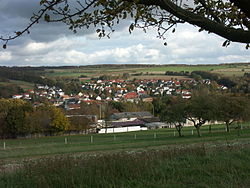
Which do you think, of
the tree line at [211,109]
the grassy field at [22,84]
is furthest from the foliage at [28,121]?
the grassy field at [22,84]

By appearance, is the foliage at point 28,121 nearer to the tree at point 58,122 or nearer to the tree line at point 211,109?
the tree at point 58,122

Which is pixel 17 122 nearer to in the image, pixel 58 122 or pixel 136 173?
pixel 58 122

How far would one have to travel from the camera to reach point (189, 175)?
636cm

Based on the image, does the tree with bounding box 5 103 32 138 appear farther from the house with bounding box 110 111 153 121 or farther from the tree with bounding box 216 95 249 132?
the tree with bounding box 216 95 249 132

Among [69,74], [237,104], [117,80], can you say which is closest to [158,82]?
[117,80]

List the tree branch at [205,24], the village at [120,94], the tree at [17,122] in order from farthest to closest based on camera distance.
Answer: the village at [120,94] < the tree at [17,122] < the tree branch at [205,24]

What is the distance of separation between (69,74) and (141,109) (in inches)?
3112

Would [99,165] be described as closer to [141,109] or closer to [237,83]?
[141,109]

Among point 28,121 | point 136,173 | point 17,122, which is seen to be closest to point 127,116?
point 28,121

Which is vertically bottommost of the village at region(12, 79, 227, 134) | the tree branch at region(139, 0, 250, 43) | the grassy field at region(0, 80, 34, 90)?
the village at region(12, 79, 227, 134)

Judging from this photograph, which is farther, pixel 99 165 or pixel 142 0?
pixel 99 165

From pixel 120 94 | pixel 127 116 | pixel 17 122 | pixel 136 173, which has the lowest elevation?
pixel 127 116

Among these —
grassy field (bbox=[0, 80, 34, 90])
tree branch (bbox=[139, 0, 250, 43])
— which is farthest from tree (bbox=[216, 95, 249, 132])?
grassy field (bbox=[0, 80, 34, 90])

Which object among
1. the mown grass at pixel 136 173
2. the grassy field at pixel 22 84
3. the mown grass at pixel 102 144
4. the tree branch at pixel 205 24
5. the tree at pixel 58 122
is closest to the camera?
the tree branch at pixel 205 24
